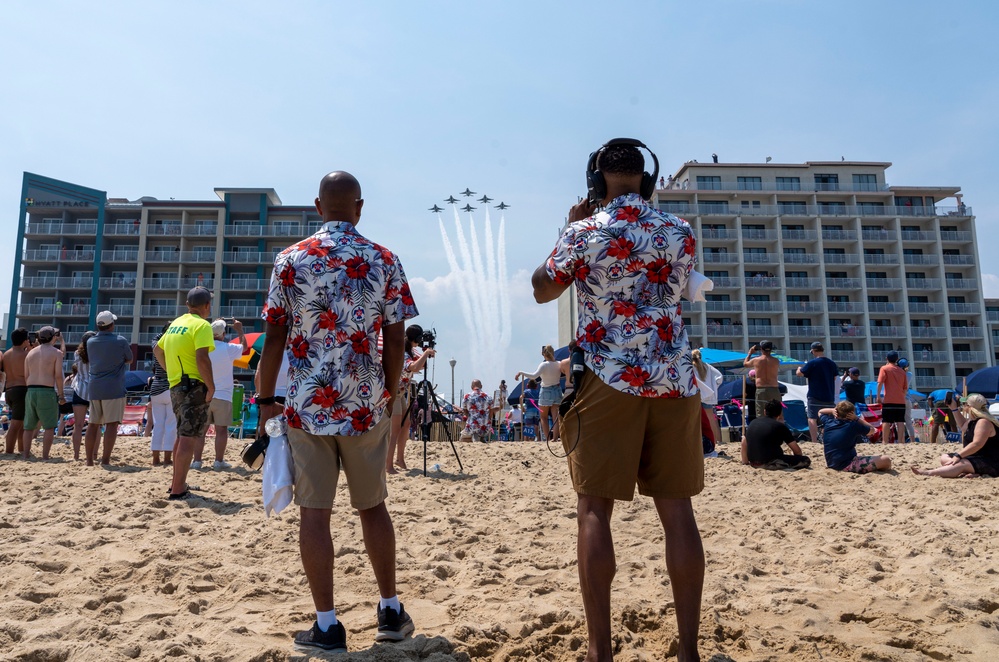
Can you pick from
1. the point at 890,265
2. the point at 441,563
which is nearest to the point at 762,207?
the point at 890,265

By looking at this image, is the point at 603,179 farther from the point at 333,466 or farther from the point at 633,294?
the point at 333,466

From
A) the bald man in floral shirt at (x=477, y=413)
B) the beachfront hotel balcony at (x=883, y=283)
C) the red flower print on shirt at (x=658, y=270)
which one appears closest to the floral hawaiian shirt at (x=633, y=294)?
the red flower print on shirt at (x=658, y=270)

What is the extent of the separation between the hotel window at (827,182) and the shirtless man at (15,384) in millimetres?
65968

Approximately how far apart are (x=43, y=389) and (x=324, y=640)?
25.7 feet

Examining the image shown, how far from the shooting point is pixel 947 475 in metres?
7.36

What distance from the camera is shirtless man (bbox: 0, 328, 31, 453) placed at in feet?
29.8

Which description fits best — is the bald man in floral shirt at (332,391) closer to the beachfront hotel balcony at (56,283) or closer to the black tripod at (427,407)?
the black tripod at (427,407)

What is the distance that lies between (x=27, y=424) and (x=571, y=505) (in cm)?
706

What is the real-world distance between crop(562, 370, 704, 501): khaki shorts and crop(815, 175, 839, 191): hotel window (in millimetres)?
68566

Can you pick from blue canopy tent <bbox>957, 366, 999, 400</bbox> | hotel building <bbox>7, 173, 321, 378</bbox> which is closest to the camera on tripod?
blue canopy tent <bbox>957, 366, 999, 400</bbox>

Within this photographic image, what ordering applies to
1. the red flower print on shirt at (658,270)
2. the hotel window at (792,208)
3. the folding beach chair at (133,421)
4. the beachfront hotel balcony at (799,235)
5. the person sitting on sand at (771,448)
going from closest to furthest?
the red flower print on shirt at (658,270), the person sitting on sand at (771,448), the folding beach chair at (133,421), the beachfront hotel balcony at (799,235), the hotel window at (792,208)

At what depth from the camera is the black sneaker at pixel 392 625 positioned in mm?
2783

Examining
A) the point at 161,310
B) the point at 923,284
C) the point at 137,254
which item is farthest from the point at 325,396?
the point at 923,284

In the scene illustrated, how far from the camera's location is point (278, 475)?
9.15 feet
